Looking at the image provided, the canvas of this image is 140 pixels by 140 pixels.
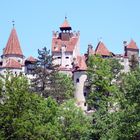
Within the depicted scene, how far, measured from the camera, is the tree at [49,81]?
74.4 metres

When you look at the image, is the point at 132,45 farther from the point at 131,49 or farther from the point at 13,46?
the point at 13,46

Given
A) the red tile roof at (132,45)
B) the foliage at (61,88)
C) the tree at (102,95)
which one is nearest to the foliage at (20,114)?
the tree at (102,95)

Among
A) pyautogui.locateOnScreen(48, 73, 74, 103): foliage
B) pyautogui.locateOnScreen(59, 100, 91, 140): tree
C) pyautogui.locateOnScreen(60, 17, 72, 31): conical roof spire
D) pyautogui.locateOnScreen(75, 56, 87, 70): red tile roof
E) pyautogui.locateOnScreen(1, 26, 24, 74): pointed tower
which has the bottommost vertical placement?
pyautogui.locateOnScreen(59, 100, 91, 140): tree

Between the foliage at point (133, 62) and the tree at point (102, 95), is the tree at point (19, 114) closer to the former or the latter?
the tree at point (102, 95)

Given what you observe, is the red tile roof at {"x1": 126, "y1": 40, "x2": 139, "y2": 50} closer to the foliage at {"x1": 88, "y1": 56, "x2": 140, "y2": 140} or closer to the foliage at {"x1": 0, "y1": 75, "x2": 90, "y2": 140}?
the foliage at {"x1": 88, "y1": 56, "x2": 140, "y2": 140}

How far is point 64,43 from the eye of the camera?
9606cm

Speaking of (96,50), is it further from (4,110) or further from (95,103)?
(4,110)

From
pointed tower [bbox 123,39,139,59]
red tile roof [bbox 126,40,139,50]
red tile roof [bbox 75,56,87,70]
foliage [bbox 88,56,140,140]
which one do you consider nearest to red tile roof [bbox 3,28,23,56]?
red tile roof [bbox 75,56,87,70]

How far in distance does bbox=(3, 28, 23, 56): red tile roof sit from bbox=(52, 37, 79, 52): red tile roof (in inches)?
237

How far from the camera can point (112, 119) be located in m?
49.5

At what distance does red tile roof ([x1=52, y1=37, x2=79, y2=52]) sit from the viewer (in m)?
95.1

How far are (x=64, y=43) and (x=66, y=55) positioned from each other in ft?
9.00

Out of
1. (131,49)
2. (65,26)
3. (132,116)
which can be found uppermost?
(65,26)

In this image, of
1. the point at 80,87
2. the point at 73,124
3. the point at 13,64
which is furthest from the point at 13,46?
the point at 73,124
